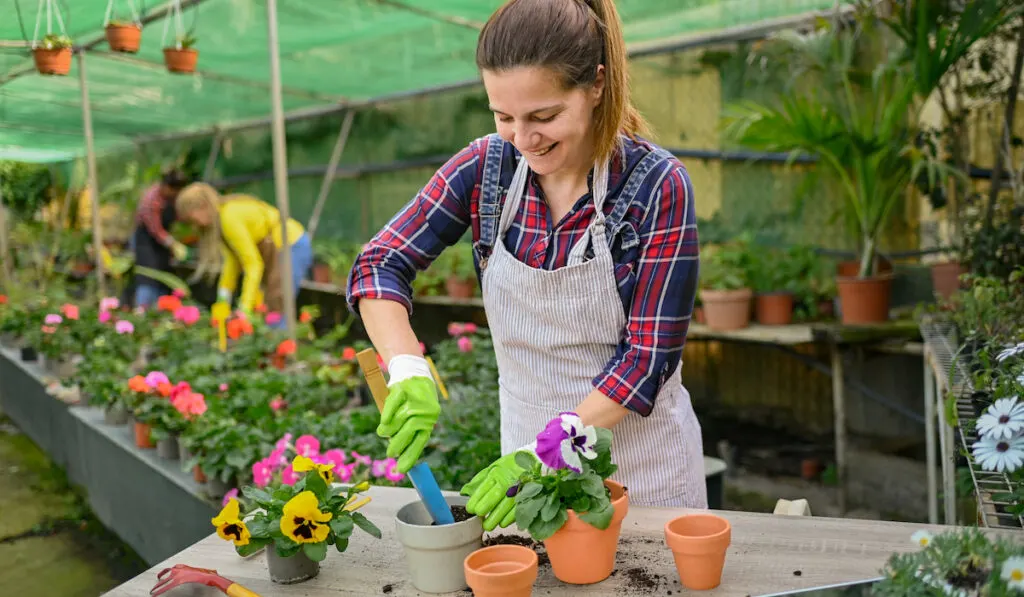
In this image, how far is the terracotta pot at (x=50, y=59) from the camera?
13.1 ft

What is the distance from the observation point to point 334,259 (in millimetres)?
7285

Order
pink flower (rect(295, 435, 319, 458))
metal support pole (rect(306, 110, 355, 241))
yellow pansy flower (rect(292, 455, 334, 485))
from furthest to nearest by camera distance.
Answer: metal support pole (rect(306, 110, 355, 241)) → pink flower (rect(295, 435, 319, 458)) → yellow pansy flower (rect(292, 455, 334, 485))

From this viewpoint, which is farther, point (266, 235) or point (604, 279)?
point (266, 235)

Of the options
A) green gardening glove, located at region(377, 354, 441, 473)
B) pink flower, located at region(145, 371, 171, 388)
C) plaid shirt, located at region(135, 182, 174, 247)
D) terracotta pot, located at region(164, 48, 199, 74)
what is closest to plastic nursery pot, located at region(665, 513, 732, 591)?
green gardening glove, located at region(377, 354, 441, 473)

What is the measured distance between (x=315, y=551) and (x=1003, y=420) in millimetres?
972

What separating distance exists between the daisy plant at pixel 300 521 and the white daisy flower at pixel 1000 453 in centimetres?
87

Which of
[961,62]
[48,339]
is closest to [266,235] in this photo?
[48,339]

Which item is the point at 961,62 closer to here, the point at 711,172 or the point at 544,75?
the point at 711,172

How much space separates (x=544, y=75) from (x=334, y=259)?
6201 mm

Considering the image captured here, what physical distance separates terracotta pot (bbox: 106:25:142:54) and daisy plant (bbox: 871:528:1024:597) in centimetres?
431

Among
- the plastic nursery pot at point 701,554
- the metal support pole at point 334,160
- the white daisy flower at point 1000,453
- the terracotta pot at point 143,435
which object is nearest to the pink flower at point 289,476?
the terracotta pot at point 143,435

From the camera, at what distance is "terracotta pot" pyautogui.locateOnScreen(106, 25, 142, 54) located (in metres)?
4.15

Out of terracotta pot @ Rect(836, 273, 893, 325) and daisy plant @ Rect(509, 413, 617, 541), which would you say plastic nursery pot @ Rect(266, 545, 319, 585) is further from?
terracotta pot @ Rect(836, 273, 893, 325)

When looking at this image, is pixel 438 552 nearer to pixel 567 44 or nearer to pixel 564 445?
pixel 564 445
